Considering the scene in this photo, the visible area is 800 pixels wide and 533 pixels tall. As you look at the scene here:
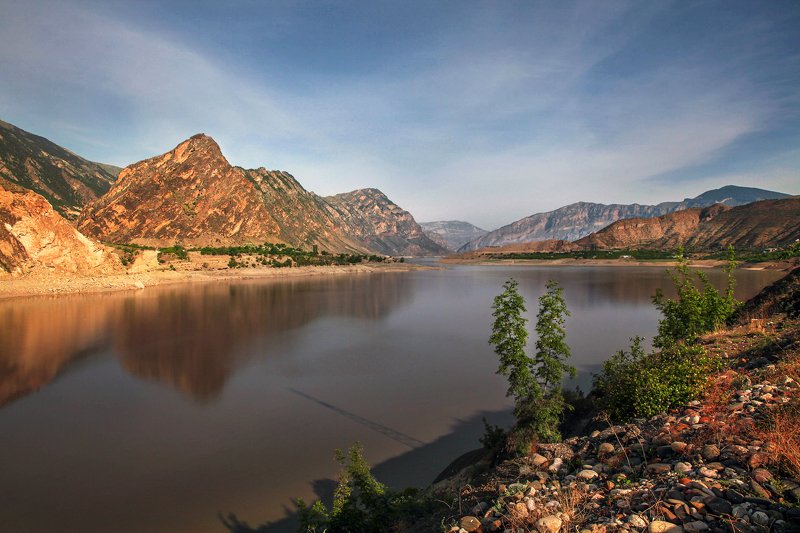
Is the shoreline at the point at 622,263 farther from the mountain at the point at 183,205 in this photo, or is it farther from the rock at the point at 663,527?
the rock at the point at 663,527

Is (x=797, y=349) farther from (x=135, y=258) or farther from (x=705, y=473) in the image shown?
(x=135, y=258)

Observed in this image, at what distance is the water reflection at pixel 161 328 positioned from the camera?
2270cm

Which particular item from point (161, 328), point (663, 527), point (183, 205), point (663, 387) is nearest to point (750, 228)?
point (663, 387)

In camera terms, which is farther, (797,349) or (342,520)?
(797,349)

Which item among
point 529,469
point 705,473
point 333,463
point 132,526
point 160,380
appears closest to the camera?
point 705,473

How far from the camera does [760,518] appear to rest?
417cm

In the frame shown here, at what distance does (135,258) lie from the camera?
7812 centimetres

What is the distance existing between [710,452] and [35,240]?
3003 inches

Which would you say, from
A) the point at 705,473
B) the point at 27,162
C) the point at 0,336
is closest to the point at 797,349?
the point at 705,473

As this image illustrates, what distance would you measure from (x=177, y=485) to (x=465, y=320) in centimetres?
3164

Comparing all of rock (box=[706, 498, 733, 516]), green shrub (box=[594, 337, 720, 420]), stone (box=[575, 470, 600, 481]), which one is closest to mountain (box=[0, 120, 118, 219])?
green shrub (box=[594, 337, 720, 420])

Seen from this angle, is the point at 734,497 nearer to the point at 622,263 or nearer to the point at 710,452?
the point at 710,452

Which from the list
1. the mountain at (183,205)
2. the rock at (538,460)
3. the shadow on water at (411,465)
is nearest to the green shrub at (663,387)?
the rock at (538,460)

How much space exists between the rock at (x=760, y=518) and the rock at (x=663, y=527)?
2.30 ft
